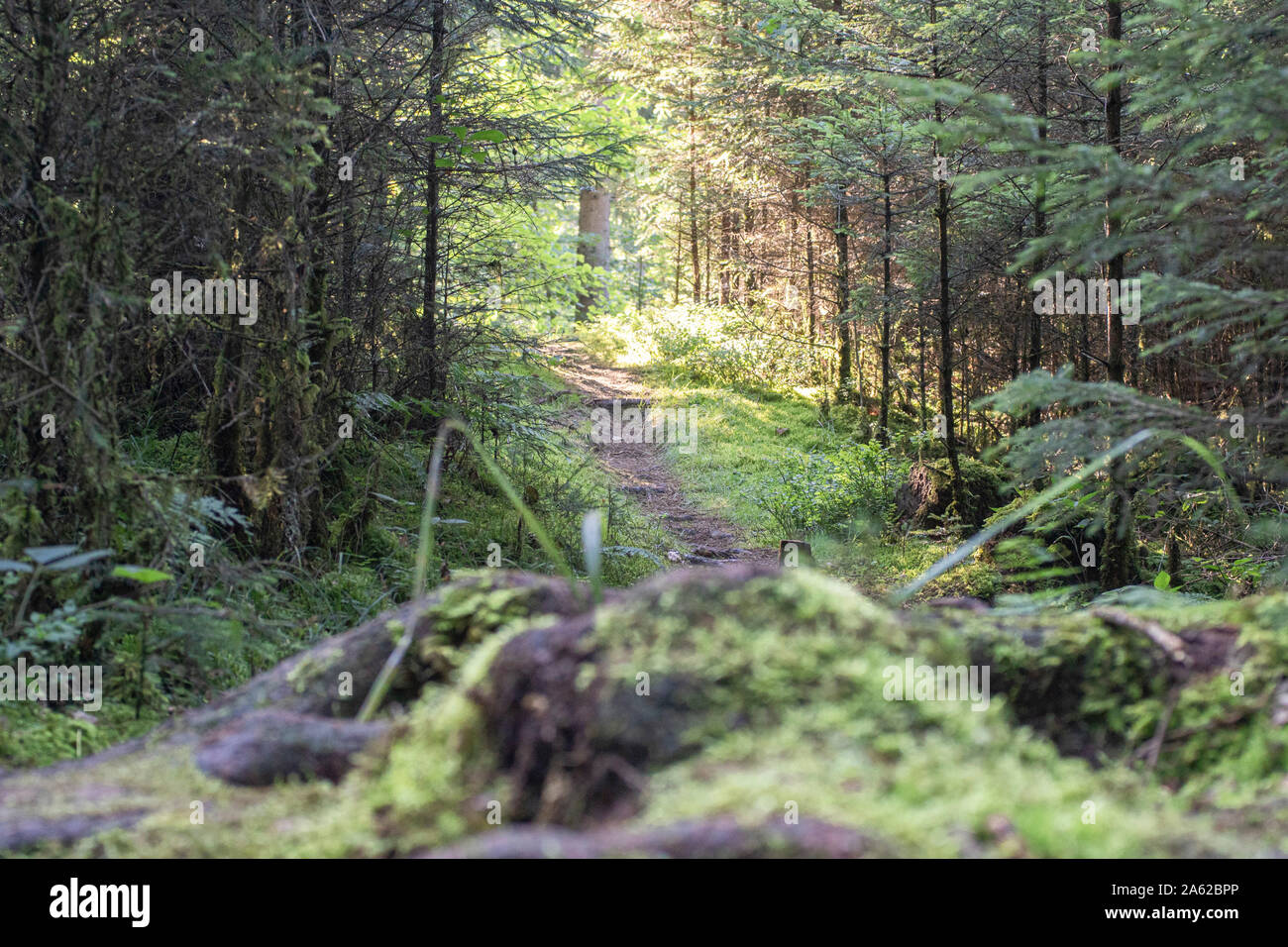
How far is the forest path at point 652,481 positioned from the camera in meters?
9.74

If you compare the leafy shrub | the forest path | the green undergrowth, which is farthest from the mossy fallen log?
the leafy shrub

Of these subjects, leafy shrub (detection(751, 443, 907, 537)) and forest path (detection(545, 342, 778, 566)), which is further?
leafy shrub (detection(751, 443, 907, 537))

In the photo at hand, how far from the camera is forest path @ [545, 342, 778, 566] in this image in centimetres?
974

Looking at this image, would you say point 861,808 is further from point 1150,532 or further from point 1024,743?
point 1150,532

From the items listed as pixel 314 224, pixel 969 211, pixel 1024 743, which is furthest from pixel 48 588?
pixel 969 211

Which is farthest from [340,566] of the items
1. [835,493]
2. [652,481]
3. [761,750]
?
[652,481]

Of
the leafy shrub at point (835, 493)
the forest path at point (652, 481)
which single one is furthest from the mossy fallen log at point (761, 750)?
the leafy shrub at point (835, 493)

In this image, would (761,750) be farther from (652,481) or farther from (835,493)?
(652,481)

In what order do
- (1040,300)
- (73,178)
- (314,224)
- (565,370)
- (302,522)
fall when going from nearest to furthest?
(73,178) < (302,522) < (314,224) < (1040,300) < (565,370)

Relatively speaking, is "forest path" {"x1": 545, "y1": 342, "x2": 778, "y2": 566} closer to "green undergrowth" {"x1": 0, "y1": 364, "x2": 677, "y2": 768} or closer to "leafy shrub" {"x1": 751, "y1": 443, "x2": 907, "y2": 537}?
"green undergrowth" {"x1": 0, "y1": 364, "x2": 677, "y2": 768}

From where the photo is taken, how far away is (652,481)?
13.2 meters

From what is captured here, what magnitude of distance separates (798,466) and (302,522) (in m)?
8.08

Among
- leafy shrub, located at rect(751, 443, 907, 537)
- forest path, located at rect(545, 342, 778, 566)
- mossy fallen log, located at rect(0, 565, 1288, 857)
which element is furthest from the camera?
leafy shrub, located at rect(751, 443, 907, 537)

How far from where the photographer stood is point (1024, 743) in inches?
71.0
